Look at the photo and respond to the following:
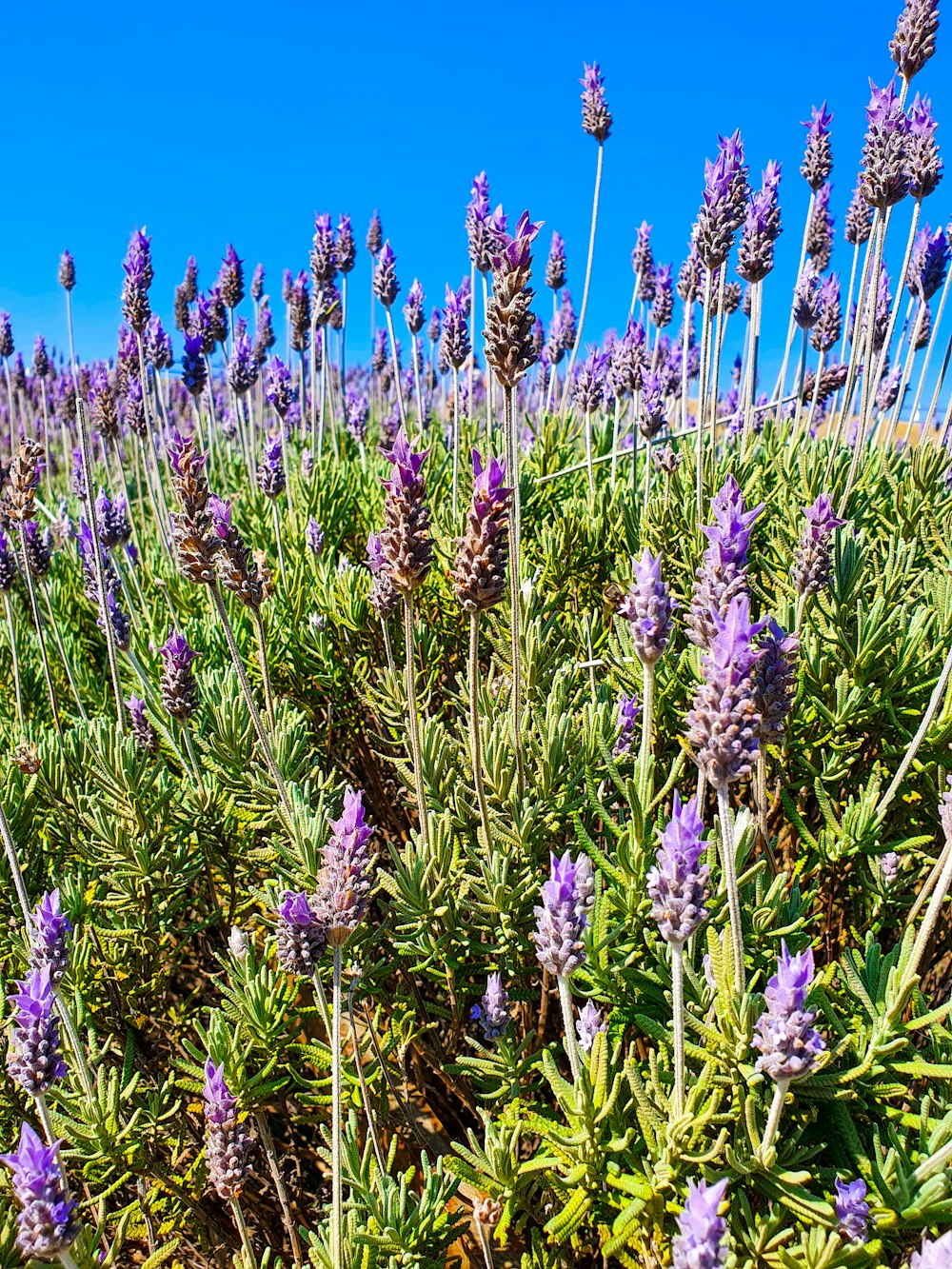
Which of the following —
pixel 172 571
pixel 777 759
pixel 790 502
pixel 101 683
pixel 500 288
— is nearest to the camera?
pixel 500 288

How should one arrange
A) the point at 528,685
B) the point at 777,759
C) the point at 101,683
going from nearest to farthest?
the point at 777,759
the point at 528,685
the point at 101,683

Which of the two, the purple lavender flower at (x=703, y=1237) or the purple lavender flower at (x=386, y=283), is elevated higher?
the purple lavender flower at (x=386, y=283)

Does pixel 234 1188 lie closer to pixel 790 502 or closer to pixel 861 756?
pixel 861 756

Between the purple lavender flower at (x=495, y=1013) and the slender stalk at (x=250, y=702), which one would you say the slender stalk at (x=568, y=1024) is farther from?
the slender stalk at (x=250, y=702)

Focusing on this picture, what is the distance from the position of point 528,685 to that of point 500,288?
3.13ft

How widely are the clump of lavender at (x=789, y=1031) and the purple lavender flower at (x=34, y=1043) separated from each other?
104 centimetres

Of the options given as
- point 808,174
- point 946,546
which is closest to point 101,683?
point 946,546

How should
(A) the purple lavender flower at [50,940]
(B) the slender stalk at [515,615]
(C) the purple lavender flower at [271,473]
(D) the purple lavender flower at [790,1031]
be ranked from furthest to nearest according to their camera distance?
(C) the purple lavender flower at [271,473] < (B) the slender stalk at [515,615] < (A) the purple lavender flower at [50,940] < (D) the purple lavender flower at [790,1031]

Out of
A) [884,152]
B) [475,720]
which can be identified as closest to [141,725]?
[475,720]

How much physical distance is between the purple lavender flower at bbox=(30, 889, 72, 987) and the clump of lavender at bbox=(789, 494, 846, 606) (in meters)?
1.55

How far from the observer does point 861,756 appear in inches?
78.0

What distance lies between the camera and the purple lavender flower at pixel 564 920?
121 centimetres

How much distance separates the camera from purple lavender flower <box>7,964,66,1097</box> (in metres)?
1.26

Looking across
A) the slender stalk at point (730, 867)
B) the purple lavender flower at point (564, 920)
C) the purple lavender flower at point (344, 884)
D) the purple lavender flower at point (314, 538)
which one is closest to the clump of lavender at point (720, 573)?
the slender stalk at point (730, 867)
